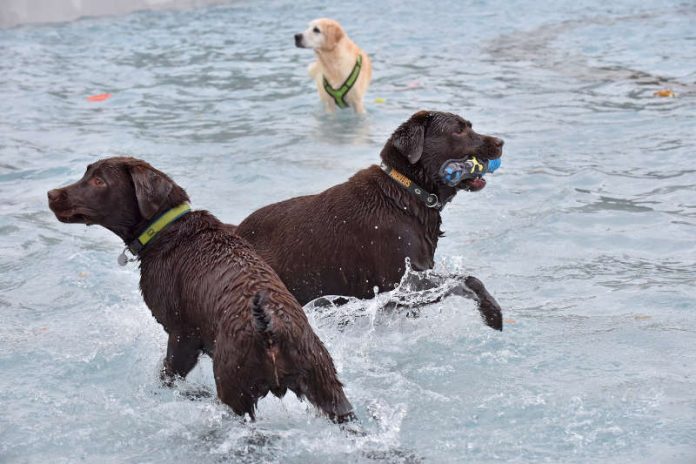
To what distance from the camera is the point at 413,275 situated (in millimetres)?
5996

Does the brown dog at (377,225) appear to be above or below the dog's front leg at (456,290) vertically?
above

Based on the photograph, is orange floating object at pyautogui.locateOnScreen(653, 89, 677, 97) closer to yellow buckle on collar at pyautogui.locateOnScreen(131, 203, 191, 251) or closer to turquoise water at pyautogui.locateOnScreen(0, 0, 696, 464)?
turquoise water at pyautogui.locateOnScreen(0, 0, 696, 464)

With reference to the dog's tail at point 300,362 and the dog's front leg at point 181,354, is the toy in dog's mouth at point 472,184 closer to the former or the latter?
the dog's tail at point 300,362

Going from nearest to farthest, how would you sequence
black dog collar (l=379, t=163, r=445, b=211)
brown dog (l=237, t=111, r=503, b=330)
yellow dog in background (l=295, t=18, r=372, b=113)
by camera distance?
brown dog (l=237, t=111, r=503, b=330) → black dog collar (l=379, t=163, r=445, b=211) → yellow dog in background (l=295, t=18, r=372, b=113)

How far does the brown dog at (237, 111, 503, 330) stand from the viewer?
596cm

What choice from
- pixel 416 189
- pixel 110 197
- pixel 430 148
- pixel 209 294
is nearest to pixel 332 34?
pixel 430 148

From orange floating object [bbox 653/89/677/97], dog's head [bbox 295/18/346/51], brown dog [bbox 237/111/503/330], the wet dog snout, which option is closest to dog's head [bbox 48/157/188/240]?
the wet dog snout

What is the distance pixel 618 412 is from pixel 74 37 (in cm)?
1897

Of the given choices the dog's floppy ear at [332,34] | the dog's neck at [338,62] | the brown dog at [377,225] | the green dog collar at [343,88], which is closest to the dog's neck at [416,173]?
the brown dog at [377,225]

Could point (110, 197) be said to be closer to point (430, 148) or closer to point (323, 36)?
point (430, 148)

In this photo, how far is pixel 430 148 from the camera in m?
6.16

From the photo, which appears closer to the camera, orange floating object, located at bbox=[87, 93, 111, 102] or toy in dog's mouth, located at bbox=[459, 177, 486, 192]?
toy in dog's mouth, located at bbox=[459, 177, 486, 192]

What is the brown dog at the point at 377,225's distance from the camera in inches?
235

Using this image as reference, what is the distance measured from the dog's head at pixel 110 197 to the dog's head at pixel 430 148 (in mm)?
1551
